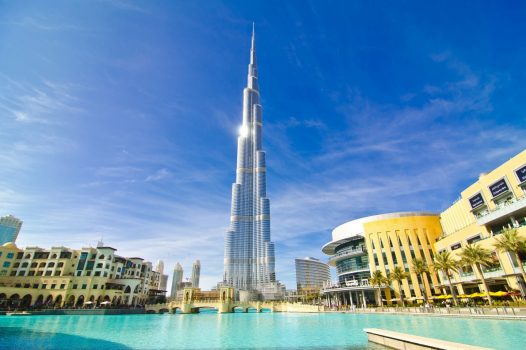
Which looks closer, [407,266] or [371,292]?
[407,266]

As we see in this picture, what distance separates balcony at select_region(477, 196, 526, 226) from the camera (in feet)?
134

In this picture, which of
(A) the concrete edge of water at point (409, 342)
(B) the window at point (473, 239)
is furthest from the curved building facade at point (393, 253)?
(A) the concrete edge of water at point (409, 342)

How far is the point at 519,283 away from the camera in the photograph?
4119cm

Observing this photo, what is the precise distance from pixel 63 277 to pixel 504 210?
117 m

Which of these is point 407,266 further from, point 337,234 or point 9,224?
point 9,224

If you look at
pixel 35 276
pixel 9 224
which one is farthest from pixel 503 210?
pixel 9 224

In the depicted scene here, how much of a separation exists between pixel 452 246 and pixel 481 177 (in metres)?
19.0

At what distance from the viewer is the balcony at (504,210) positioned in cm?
4091

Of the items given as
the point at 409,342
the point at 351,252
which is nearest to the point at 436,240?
the point at 351,252

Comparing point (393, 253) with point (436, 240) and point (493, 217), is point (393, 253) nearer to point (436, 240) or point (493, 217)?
point (436, 240)

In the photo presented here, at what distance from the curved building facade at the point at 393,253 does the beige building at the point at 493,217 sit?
9.60m

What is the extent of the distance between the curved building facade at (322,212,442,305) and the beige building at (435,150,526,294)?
378 inches

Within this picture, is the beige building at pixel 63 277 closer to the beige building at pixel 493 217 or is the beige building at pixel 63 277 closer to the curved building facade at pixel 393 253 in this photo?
the curved building facade at pixel 393 253

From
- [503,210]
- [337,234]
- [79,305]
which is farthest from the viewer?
[337,234]
